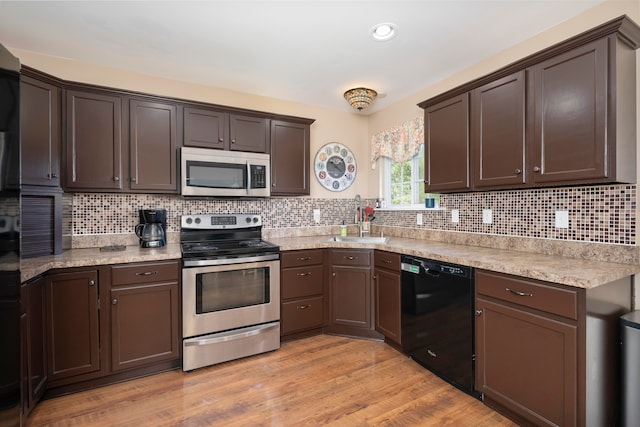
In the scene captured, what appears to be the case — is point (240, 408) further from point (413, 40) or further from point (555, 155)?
point (413, 40)

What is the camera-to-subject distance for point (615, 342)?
1.65 m

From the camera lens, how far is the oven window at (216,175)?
2799 mm

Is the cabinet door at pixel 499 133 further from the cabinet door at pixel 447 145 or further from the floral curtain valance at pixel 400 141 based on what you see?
the floral curtain valance at pixel 400 141

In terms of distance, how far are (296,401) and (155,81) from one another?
116 inches

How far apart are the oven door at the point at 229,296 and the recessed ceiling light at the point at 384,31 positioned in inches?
75.9

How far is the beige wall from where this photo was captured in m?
2.62

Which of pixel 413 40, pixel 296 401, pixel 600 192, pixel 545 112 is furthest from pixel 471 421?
pixel 413 40

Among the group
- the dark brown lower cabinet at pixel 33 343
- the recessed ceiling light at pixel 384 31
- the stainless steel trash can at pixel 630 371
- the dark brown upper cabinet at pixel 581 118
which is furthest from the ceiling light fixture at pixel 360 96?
the dark brown lower cabinet at pixel 33 343

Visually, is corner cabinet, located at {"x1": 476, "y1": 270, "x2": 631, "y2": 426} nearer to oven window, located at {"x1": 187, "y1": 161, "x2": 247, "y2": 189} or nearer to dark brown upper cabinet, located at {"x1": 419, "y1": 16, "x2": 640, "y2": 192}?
dark brown upper cabinet, located at {"x1": 419, "y1": 16, "x2": 640, "y2": 192}

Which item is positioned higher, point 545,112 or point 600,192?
point 545,112

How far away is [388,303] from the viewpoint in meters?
2.74

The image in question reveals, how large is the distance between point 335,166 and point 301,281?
1.58 metres

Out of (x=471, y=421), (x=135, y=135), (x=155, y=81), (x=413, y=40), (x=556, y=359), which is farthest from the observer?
(x=155, y=81)

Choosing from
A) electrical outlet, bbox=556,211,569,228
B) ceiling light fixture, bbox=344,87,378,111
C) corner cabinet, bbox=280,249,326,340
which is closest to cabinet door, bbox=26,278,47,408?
corner cabinet, bbox=280,249,326,340
